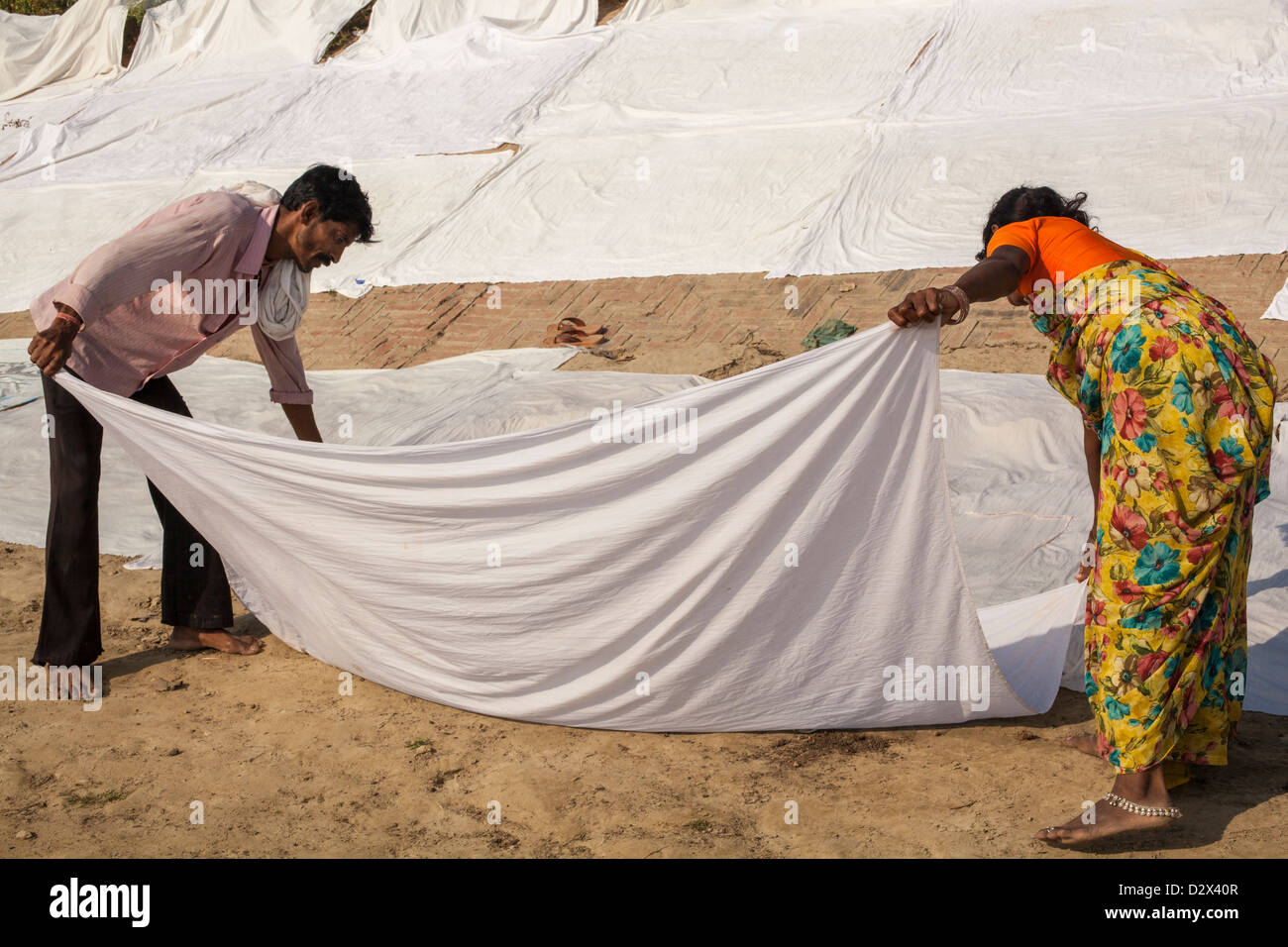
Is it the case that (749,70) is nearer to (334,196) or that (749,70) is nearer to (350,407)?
(350,407)

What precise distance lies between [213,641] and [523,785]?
1366 mm

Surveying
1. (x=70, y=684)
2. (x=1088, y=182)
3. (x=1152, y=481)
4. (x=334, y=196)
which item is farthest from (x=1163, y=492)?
(x=1088, y=182)

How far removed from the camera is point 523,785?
286 cm

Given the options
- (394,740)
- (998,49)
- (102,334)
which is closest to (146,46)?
(998,49)

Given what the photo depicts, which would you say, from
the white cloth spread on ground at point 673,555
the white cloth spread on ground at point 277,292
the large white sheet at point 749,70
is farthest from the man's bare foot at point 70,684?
the large white sheet at point 749,70

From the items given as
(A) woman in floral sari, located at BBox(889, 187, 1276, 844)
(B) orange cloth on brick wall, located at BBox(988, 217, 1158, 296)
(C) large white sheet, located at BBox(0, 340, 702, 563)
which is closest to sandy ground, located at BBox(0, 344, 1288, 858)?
(A) woman in floral sari, located at BBox(889, 187, 1276, 844)

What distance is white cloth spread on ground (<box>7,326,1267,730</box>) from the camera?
276 cm

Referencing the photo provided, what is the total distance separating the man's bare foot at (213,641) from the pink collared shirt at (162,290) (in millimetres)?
813

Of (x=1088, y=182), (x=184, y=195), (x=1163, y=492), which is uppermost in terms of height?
(x=184, y=195)

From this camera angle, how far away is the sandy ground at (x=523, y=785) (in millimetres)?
2604

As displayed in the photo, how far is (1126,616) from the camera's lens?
2.52 metres

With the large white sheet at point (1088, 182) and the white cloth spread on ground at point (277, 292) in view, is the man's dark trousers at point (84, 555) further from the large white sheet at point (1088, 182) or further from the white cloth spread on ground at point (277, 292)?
the large white sheet at point (1088, 182)

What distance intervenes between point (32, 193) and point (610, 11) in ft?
17.3

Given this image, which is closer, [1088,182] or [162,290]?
[162,290]
